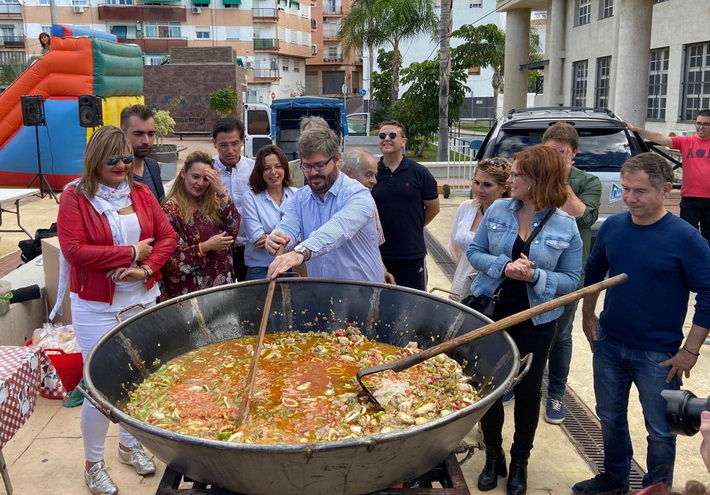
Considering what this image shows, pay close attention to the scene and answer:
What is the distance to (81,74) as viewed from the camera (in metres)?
15.2

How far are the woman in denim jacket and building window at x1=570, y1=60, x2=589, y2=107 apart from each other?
19.3 metres

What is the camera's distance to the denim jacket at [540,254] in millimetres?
3320

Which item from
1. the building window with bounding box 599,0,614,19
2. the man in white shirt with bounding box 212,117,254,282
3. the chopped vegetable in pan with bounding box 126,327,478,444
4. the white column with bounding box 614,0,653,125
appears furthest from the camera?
the building window with bounding box 599,0,614,19

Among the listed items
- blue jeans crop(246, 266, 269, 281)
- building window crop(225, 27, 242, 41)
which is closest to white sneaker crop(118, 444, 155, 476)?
blue jeans crop(246, 266, 269, 281)

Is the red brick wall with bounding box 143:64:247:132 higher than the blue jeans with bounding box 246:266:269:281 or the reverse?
higher

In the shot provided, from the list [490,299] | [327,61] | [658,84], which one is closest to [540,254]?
[490,299]

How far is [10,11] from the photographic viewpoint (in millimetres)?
51188

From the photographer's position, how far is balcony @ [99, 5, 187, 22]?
51.6 meters

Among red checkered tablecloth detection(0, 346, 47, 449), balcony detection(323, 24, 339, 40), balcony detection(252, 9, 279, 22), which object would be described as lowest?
red checkered tablecloth detection(0, 346, 47, 449)

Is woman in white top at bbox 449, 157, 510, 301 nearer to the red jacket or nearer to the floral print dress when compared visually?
the floral print dress

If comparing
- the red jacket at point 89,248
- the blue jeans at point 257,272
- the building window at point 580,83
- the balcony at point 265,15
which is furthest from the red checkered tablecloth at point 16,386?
the balcony at point 265,15

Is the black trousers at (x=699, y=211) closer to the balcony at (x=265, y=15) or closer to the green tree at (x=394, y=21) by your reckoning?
the green tree at (x=394, y=21)

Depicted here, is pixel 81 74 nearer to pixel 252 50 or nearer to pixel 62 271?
pixel 62 271

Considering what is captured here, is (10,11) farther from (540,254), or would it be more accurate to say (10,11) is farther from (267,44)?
(540,254)
